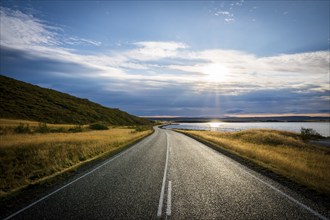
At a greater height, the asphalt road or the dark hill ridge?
the dark hill ridge

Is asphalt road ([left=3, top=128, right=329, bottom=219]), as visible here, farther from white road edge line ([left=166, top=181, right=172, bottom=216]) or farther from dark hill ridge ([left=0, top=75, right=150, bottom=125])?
dark hill ridge ([left=0, top=75, right=150, bottom=125])

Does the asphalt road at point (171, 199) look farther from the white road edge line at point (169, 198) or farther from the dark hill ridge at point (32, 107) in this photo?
the dark hill ridge at point (32, 107)

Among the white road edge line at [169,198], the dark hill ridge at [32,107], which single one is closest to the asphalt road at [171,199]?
the white road edge line at [169,198]

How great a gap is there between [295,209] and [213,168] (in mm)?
6269

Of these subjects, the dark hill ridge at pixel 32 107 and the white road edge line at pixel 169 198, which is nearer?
the white road edge line at pixel 169 198

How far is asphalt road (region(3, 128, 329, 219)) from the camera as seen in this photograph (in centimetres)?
599

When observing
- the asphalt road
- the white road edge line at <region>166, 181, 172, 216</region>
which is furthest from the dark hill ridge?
the white road edge line at <region>166, 181, 172, 216</region>

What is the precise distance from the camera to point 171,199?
23.6 ft

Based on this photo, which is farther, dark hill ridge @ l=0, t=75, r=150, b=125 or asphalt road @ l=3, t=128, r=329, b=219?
dark hill ridge @ l=0, t=75, r=150, b=125

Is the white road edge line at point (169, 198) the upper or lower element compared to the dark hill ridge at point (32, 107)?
lower

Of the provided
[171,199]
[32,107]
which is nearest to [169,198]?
[171,199]

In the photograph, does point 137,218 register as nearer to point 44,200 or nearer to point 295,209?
point 44,200

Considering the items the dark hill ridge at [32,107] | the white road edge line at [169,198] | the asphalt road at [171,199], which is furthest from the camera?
the dark hill ridge at [32,107]

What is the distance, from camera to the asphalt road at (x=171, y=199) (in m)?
5.99
